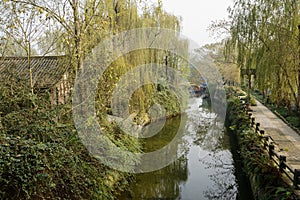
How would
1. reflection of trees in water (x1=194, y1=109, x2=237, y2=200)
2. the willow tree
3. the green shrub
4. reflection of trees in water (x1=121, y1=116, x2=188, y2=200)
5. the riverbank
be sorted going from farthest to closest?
the willow tree, reflection of trees in water (x1=194, y1=109, x2=237, y2=200), reflection of trees in water (x1=121, y1=116, x2=188, y2=200), the riverbank, the green shrub

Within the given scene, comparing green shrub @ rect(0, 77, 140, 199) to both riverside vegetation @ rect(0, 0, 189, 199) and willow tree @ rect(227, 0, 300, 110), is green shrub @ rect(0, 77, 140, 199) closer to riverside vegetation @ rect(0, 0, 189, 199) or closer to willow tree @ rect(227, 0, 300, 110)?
riverside vegetation @ rect(0, 0, 189, 199)

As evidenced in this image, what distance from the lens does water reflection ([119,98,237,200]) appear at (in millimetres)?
5930

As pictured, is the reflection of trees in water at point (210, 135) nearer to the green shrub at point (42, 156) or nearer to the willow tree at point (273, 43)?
the willow tree at point (273, 43)

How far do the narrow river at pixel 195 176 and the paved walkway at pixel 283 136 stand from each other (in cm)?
125

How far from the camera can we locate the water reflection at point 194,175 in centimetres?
593

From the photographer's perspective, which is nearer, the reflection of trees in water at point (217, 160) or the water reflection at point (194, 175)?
the water reflection at point (194, 175)

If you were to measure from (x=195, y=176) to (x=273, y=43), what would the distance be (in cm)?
538

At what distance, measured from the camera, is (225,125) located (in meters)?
13.1

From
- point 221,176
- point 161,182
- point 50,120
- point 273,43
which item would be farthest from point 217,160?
point 50,120

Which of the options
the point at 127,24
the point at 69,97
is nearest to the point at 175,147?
the point at 127,24

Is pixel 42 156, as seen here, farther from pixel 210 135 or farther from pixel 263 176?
pixel 210 135

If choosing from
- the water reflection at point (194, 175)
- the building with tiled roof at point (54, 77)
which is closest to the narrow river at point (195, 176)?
the water reflection at point (194, 175)

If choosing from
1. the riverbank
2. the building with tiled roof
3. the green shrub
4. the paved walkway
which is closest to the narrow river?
the riverbank

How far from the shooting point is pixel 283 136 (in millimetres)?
8102
